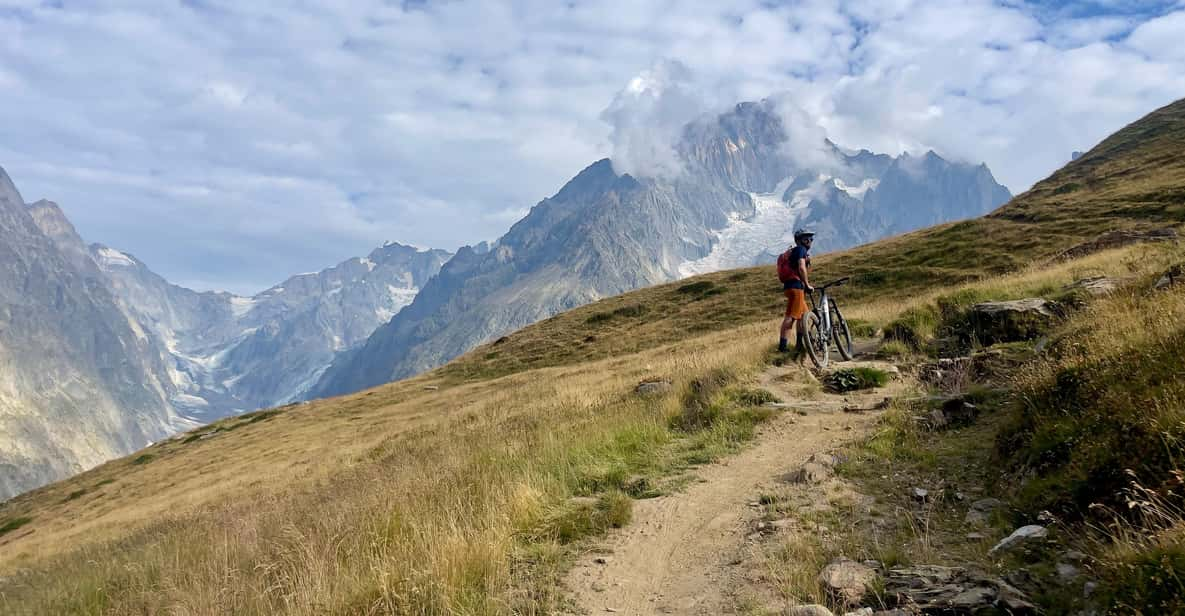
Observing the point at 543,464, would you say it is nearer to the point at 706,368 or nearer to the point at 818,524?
the point at 818,524

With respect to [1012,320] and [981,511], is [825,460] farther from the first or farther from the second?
[1012,320]

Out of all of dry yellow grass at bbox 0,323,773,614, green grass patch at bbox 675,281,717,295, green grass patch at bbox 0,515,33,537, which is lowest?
green grass patch at bbox 0,515,33,537

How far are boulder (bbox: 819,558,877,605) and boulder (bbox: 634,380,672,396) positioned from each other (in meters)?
9.37

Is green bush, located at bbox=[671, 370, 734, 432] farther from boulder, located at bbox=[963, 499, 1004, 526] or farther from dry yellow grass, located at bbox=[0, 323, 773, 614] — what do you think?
boulder, located at bbox=[963, 499, 1004, 526]

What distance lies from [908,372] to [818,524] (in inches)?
353

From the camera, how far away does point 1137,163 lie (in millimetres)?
70438

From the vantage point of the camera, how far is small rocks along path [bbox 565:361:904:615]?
5.67 meters

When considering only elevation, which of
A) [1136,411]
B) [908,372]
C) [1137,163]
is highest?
[1137,163]

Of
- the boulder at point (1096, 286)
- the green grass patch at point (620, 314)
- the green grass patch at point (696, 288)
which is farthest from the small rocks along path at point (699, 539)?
the green grass patch at point (696, 288)

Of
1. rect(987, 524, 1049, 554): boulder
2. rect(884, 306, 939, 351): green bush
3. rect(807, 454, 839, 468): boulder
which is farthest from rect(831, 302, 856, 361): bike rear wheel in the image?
rect(987, 524, 1049, 554): boulder

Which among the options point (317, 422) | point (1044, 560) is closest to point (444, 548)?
point (1044, 560)

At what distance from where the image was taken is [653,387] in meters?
16.4

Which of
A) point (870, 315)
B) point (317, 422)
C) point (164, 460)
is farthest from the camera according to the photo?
point (164, 460)

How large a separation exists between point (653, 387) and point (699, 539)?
374 inches
